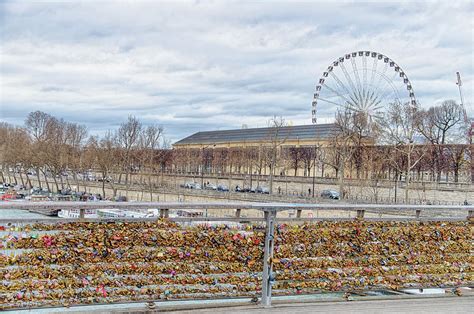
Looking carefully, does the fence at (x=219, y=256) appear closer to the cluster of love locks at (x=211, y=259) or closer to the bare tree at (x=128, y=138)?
the cluster of love locks at (x=211, y=259)

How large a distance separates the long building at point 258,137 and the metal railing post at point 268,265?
228 ft

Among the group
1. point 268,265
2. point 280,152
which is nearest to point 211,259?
point 268,265

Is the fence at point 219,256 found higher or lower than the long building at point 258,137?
lower

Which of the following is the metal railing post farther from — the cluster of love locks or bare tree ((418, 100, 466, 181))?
bare tree ((418, 100, 466, 181))

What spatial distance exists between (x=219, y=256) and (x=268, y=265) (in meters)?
0.61

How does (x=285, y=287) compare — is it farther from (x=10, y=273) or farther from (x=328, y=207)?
(x=10, y=273)

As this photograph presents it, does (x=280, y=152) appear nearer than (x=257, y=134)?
Yes

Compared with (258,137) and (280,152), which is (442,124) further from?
(258,137)

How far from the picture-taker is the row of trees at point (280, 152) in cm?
5784

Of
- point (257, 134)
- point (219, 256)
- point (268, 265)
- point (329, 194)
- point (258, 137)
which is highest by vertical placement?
point (257, 134)

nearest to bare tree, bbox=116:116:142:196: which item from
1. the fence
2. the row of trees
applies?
the row of trees

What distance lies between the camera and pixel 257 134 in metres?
114

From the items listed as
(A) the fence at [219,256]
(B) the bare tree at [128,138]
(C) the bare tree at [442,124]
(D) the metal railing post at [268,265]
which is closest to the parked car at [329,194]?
(C) the bare tree at [442,124]

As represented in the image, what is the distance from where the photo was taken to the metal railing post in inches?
257
